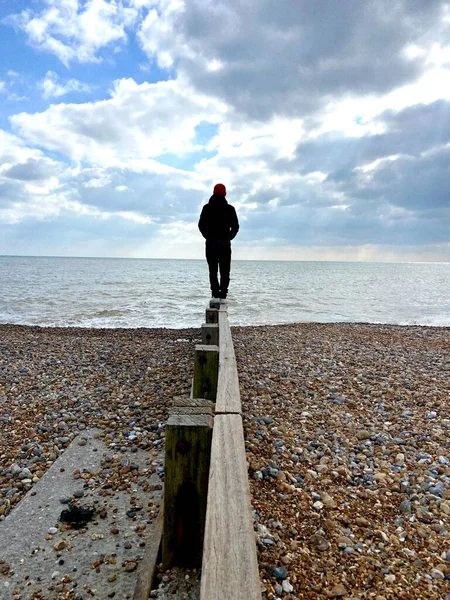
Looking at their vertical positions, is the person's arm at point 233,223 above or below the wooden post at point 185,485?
above

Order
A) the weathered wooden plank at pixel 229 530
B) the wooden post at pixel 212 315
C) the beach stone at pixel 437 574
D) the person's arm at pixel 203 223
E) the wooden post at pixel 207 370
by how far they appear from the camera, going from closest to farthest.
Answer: the weathered wooden plank at pixel 229 530, the beach stone at pixel 437 574, the wooden post at pixel 207 370, the wooden post at pixel 212 315, the person's arm at pixel 203 223

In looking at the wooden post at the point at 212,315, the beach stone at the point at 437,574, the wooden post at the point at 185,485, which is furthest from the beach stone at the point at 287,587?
the wooden post at the point at 212,315

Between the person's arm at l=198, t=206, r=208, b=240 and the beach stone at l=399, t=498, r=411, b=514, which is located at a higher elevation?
the person's arm at l=198, t=206, r=208, b=240

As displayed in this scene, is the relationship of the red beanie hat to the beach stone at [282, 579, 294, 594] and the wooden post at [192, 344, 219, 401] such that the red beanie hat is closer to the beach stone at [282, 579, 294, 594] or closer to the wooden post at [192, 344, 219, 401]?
the wooden post at [192, 344, 219, 401]

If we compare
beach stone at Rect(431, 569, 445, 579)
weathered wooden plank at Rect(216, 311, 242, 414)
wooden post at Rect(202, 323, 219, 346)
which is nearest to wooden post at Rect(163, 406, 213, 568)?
weathered wooden plank at Rect(216, 311, 242, 414)

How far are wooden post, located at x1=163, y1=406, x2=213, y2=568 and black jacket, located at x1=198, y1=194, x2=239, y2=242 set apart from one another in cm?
630

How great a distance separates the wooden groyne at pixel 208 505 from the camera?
4.95 feet

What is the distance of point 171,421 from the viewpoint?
2244 mm

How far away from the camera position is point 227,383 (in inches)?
132

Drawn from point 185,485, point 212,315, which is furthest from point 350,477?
point 212,315

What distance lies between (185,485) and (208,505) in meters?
0.48

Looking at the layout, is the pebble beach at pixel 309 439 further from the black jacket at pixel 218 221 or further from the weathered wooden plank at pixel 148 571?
the black jacket at pixel 218 221

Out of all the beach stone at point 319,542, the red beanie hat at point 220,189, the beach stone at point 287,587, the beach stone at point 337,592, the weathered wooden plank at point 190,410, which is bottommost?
the beach stone at point 319,542

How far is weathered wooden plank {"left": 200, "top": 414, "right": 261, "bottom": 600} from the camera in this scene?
1427 mm
